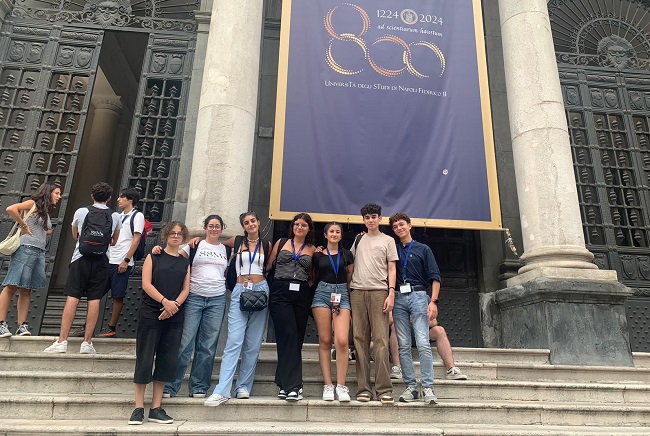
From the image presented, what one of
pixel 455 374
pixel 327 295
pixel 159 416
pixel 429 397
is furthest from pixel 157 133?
pixel 429 397

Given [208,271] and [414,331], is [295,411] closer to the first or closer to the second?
[414,331]

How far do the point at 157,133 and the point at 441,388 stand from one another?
23.7ft

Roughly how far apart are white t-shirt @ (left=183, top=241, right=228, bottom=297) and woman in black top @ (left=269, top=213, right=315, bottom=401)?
1.88 feet

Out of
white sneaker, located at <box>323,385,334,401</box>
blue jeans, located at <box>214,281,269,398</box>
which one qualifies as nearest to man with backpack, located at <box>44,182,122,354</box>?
blue jeans, located at <box>214,281,269,398</box>

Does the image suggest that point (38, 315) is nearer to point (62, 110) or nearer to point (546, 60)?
point (62, 110)

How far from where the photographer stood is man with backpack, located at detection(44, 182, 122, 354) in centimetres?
568

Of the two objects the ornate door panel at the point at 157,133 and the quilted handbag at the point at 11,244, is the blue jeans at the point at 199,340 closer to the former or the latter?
the quilted handbag at the point at 11,244

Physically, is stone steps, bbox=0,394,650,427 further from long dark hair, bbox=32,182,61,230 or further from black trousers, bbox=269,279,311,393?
long dark hair, bbox=32,182,61,230

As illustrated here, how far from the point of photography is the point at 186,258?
5.07 m

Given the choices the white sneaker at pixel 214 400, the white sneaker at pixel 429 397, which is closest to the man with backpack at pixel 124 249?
the white sneaker at pixel 214 400

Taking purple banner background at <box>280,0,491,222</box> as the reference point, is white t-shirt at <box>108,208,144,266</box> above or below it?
below

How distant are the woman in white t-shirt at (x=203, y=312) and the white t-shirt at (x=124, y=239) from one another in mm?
1440

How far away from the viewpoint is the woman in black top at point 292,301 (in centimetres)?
490

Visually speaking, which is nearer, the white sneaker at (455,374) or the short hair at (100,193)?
the white sneaker at (455,374)
